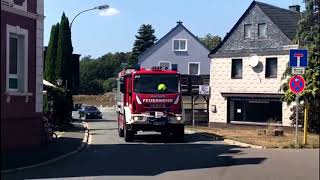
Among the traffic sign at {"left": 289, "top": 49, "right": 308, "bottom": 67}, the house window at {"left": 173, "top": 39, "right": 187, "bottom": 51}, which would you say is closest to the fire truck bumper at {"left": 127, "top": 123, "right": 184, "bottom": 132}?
the traffic sign at {"left": 289, "top": 49, "right": 308, "bottom": 67}

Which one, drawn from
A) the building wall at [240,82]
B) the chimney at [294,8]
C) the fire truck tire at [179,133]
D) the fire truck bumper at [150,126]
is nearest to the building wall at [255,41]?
the building wall at [240,82]

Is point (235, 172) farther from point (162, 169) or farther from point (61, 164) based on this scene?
point (61, 164)

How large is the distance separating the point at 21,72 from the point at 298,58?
30.4 ft

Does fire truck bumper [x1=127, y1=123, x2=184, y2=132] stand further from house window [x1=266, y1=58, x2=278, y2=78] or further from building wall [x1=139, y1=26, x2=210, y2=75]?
building wall [x1=139, y1=26, x2=210, y2=75]

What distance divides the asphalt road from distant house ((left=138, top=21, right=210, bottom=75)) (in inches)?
1985

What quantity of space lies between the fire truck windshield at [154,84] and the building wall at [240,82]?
15.1 meters

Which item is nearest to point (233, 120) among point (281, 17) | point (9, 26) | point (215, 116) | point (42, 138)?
point (215, 116)

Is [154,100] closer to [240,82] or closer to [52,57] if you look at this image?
[52,57]

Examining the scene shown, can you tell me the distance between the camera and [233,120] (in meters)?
42.7

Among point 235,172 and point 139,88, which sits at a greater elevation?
point 139,88

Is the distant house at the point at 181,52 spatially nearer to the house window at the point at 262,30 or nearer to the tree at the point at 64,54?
the house window at the point at 262,30

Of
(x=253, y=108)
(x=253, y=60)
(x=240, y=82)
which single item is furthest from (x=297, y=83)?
(x=240, y=82)

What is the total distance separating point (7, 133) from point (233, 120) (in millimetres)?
25996

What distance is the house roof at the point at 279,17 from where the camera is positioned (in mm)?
40656
